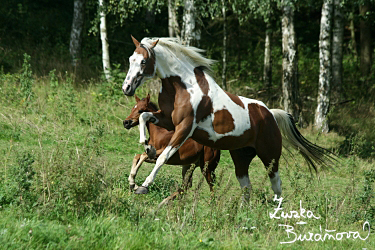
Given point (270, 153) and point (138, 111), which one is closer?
point (270, 153)

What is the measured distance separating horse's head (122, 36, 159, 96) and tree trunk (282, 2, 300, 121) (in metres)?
8.88

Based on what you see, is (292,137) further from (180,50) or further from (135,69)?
(135,69)

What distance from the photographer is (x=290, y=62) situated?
15.0 m

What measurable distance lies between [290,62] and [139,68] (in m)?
9.13

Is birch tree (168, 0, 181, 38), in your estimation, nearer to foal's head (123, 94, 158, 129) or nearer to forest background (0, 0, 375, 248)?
forest background (0, 0, 375, 248)

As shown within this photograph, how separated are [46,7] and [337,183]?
17.8 metres

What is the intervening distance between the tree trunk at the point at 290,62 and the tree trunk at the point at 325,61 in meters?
0.72

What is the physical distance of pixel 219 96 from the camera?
23.7 ft

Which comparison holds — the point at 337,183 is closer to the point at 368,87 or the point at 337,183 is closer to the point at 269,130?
the point at 269,130

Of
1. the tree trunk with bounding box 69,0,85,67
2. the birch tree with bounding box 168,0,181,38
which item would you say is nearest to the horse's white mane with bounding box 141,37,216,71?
the birch tree with bounding box 168,0,181,38

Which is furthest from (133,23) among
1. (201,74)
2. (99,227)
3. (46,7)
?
(99,227)

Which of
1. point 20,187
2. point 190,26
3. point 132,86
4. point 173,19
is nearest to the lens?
point 20,187

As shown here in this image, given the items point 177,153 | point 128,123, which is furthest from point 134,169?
point 128,123

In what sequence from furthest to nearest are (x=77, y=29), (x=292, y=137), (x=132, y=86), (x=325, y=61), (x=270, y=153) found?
(x=77, y=29) < (x=325, y=61) < (x=292, y=137) < (x=270, y=153) < (x=132, y=86)
